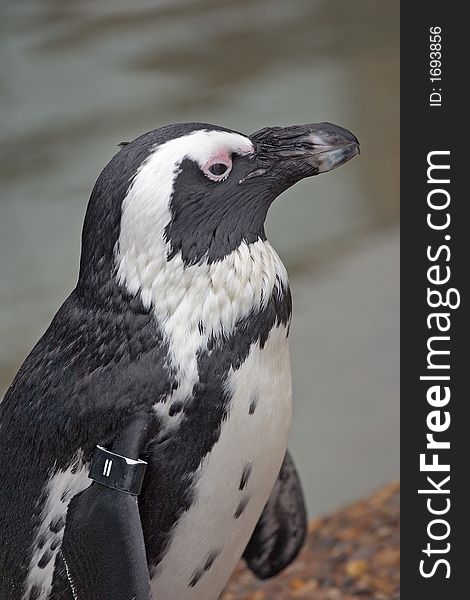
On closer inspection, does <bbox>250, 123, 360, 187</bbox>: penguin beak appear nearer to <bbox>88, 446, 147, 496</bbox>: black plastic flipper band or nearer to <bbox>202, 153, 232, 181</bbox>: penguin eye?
<bbox>202, 153, 232, 181</bbox>: penguin eye

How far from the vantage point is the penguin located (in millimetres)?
948

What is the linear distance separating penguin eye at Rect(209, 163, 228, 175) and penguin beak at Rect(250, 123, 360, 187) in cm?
3

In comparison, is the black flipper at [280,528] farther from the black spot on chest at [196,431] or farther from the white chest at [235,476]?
the black spot on chest at [196,431]

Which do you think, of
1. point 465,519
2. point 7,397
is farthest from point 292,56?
point 7,397

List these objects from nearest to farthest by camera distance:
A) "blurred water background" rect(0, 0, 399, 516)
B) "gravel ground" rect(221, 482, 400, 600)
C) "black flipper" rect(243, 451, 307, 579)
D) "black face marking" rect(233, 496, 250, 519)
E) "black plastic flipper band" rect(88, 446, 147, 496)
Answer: "black plastic flipper band" rect(88, 446, 147, 496) < "black face marking" rect(233, 496, 250, 519) < "black flipper" rect(243, 451, 307, 579) < "gravel ground" rect(221, 482, 400, 600) < "blurred water background" rect(0, 0, 399, 516)

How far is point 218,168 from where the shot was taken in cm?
98

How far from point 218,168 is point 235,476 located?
0.28m

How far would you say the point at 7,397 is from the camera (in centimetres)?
108

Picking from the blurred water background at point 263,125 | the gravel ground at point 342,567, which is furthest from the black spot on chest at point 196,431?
the blurred water background at point 263,125

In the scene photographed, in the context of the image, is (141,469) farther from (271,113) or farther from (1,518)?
(271,113)

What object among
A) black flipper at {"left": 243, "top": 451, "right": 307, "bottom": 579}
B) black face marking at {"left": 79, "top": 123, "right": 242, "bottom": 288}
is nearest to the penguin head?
black face marking at {"left": 79, "top": 123, "right": 242, "bottom": 288}

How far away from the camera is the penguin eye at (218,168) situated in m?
0.97

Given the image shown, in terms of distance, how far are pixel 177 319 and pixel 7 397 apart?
226 millimetres

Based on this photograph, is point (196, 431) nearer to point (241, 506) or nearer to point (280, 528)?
point (241, 506)
